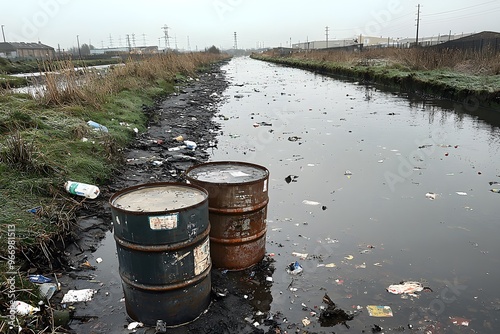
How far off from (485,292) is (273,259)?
1723mm

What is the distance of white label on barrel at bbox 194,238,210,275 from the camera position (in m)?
2.38

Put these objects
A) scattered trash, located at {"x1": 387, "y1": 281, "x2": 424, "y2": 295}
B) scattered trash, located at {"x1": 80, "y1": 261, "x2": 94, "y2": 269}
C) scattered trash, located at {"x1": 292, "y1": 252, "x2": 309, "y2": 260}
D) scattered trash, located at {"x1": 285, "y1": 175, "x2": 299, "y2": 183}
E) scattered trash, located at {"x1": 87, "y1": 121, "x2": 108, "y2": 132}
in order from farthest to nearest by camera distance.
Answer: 1. scattered trash, located at {"x1": 87, "y1": 121, "x2": 108, "y2": 132}
2. scattered trash, located at {"x1": 285, "y1": 175, "x2": 299, "y2": 183}
3. scattered trash, located at {"x1": 292, "y1": 252, "x2": 309, "y2": 260}
4. scattered trash, located at {"x1": 80, "y1": 261, "x2": 94, "y2": 269}
5. scattered trash, located at {"x1": 387, "y1": 281, "x2": 424, "y2": 295}

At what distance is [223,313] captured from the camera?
260 centimetres

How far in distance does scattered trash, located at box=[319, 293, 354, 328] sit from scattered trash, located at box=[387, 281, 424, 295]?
1.68 ft

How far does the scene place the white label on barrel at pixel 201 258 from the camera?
7.81 ft

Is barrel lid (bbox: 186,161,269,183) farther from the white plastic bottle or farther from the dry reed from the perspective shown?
the dry reed

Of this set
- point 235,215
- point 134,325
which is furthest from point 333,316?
point 134,325

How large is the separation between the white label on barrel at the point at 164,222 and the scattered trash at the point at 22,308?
41.8 inches

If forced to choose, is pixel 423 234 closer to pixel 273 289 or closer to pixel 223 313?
pixel 273 289

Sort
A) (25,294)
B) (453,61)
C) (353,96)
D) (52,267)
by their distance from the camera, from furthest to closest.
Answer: (453,61), (353,96), (52,267), (25,294)

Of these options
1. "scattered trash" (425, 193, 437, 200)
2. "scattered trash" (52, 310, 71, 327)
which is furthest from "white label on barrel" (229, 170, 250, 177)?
"scattered trash" (425, 193, 437, 200)

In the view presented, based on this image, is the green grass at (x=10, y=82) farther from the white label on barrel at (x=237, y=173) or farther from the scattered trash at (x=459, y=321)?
the scattered trash at (x=459, y=321)

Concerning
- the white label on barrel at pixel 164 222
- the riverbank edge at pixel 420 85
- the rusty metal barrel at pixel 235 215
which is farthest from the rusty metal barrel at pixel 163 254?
the riverbank edge at pixel 420 85

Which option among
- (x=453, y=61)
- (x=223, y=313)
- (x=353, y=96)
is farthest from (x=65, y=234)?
(x=453, y=61)
